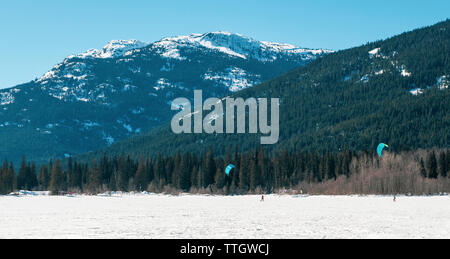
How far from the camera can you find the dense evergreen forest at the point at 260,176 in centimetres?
14778

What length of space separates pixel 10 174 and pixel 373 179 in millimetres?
89342

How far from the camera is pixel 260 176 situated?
165m

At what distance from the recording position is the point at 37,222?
63.8m

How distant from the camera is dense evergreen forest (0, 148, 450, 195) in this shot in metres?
148
